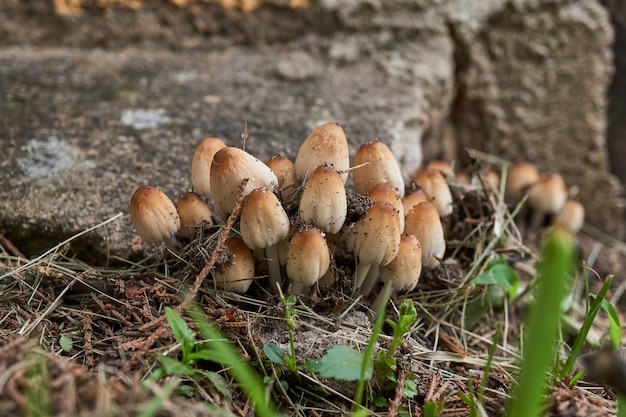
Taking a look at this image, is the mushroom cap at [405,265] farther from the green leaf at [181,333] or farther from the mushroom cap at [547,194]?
the mushroom cap at [547,194]

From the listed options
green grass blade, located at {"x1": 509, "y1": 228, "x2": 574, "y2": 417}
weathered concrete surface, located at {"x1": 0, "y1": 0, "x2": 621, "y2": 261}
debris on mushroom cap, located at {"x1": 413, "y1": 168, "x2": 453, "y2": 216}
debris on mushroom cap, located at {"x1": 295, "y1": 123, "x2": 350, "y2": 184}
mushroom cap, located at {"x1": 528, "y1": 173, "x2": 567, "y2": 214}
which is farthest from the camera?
mushroom cap, located at {"x1": 528, "y1": 173, "x2": 567, "y2": 214}

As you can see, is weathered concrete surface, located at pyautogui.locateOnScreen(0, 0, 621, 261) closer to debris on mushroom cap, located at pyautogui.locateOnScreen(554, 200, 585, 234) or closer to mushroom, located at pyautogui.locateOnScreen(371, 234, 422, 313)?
debris on mushroom cap, located at pyautogui.locateOnScreen(554, 200, 585, 234)

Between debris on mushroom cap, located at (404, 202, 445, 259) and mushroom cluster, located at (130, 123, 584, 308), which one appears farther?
debris on mushroom cap, located at (404, 202, 445, 259)

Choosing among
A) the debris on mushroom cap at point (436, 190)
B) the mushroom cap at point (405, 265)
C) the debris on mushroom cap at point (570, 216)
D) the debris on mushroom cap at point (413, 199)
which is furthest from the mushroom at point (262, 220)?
the debris on mushroom cap at point (570, 216)

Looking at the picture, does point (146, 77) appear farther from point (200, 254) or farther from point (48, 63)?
point (200, 254)

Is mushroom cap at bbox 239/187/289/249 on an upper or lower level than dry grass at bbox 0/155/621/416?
upper

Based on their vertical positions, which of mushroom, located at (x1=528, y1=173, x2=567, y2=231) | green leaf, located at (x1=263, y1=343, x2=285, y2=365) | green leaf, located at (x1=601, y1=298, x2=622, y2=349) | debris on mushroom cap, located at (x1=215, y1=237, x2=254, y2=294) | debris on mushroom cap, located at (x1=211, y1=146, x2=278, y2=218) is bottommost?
→ mushroom, located at (x1=528, y1=173, x2=567, y2=231)

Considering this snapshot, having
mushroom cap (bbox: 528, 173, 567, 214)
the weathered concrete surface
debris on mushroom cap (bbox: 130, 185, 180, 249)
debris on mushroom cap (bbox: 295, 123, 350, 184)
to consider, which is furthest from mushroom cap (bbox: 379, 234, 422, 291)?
mushroom cap (bbox: 528, 173, 567, 214)
